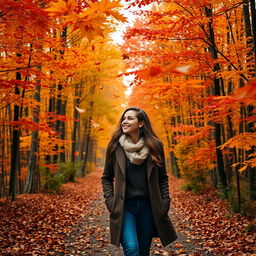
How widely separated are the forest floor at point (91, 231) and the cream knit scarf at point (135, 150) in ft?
9.33

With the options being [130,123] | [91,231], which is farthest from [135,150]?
[91,231]

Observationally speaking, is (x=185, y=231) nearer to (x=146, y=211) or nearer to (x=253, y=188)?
(x=253, y=188)

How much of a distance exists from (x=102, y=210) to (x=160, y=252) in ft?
14.7

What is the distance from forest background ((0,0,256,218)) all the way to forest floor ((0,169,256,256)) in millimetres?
870

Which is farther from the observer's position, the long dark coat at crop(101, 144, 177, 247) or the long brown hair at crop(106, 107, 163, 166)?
the long brown hair at crop(106, 107, 163, 166)

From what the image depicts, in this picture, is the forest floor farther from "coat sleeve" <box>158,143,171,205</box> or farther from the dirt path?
"coat sleeve" <box>158,143,171,205</box>

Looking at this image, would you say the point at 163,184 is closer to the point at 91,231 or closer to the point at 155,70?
the point at 155,70

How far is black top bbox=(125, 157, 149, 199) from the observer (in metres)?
2.75

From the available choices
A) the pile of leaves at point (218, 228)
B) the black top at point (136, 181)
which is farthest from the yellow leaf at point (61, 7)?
the pile of leaves at point (218, 228)

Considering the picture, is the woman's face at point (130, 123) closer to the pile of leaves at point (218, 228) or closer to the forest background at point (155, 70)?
the forest background at point (155, 70)

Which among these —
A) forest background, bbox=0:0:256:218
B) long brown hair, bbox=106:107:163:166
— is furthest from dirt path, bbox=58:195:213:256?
long brown hair, bbox=106:107:163:166

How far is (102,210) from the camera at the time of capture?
29.8ft

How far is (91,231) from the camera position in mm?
6352

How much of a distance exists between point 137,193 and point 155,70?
1.35m
